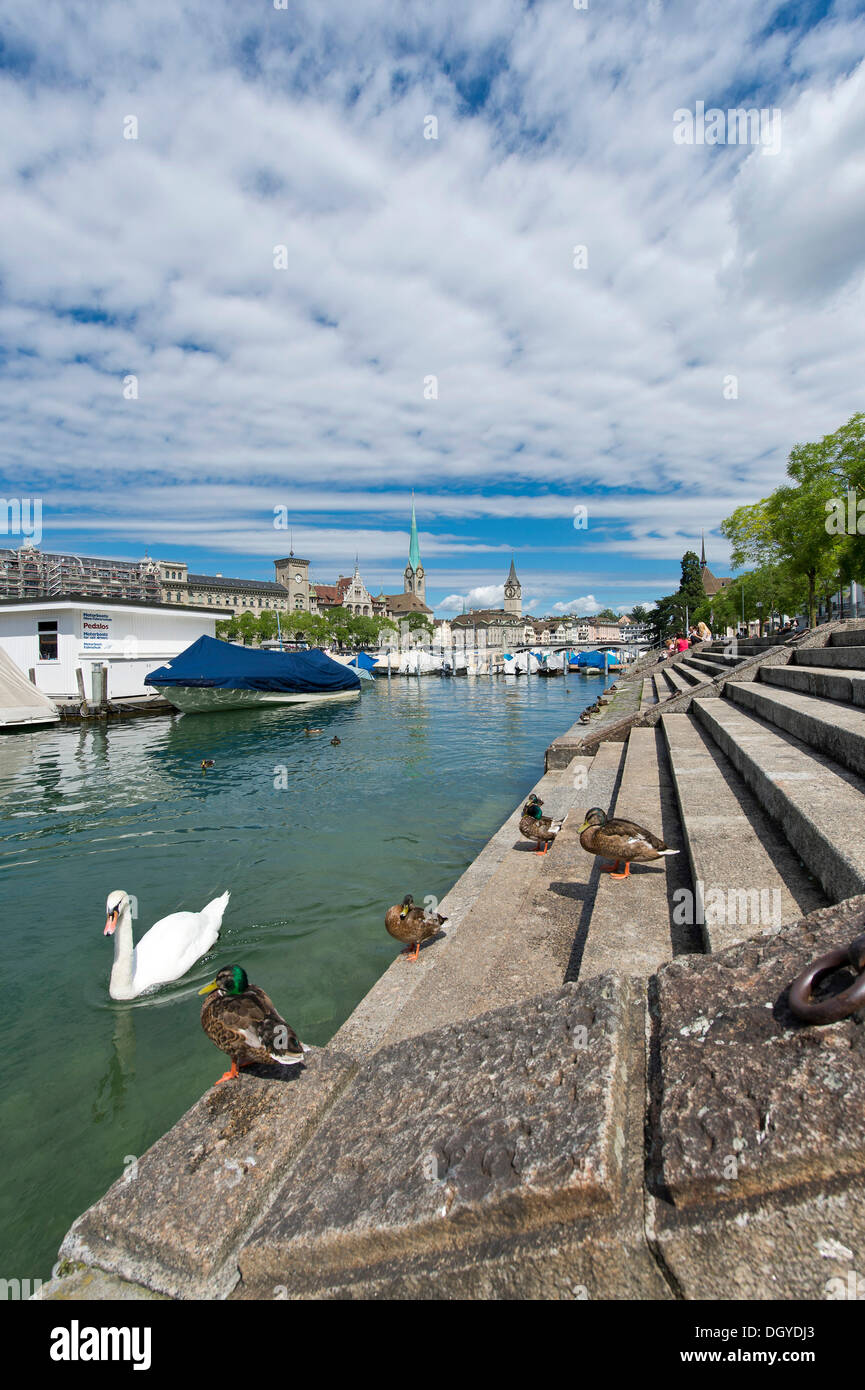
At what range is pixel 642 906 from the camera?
5.45 metres

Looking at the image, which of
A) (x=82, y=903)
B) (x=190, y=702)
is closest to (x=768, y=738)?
(x=82, y=903)

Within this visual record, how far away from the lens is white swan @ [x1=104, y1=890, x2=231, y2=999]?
6.57 m

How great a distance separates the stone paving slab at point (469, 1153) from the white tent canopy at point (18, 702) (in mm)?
34138

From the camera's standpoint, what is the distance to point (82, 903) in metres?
9.50

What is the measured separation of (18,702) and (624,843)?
34105 mm

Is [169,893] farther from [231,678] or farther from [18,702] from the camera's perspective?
[231,678]

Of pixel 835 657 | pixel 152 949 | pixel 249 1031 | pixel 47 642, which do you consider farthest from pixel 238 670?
pixel 249 1031

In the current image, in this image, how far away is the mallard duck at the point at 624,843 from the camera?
6.10 meters

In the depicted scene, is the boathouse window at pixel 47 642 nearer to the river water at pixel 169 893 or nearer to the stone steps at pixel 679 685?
the river water at pixel 169 893

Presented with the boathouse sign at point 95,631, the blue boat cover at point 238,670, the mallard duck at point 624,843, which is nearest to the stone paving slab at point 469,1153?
the mallard duck at point 624,843

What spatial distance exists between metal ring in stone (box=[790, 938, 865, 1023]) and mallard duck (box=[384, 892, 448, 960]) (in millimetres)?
4140

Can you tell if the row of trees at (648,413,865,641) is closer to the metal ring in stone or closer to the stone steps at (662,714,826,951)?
the stone steps at (662,714,826,951)

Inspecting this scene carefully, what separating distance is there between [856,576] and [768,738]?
26.5m

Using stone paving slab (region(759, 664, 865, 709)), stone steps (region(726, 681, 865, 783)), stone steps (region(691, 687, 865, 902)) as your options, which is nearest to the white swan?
stone steps (region(691, 687, 865, 902))
